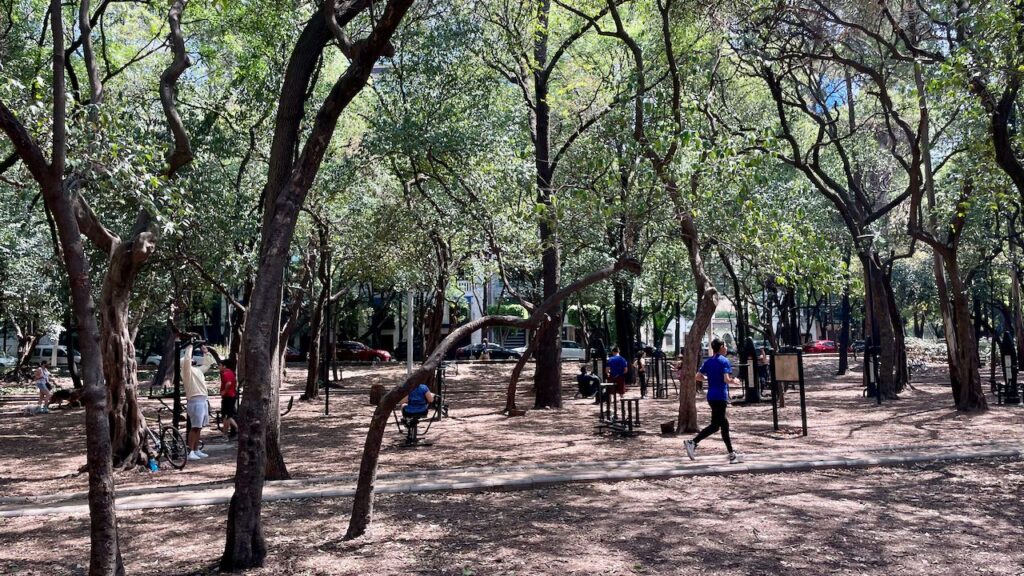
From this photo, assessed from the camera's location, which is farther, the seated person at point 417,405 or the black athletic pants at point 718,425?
the seated person at point 417,405

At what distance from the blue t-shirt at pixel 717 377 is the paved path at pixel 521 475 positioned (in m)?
0.83

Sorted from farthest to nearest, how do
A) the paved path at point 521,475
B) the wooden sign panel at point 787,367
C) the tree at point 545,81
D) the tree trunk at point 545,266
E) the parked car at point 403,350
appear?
1. the parked car at point 403,350
2. the tree trunk at point 545,266
3. the tree at point 545,81
4. the wooden sign panel at point 787,367
5. the paved path at point 521,475

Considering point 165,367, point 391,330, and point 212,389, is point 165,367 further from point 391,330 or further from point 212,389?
point 391,330

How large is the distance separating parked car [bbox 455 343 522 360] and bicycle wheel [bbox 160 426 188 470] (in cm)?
3247

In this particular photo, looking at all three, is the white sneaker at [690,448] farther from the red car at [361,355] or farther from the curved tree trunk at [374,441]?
the red car at [361,355]

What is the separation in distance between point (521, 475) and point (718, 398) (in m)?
2.95

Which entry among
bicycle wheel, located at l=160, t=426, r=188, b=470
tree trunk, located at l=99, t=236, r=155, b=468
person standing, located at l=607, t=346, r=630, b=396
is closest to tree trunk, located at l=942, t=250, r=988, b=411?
person standing, located at l=607, t=346, r=630, b=396

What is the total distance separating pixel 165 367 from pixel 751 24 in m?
25.7

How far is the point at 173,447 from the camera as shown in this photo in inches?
472

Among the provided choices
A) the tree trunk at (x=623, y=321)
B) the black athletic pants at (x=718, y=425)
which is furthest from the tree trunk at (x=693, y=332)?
the tree trunk at (x=623, y=321)

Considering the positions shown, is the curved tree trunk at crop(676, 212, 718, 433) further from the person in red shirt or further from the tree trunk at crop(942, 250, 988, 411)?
the person in red shirt

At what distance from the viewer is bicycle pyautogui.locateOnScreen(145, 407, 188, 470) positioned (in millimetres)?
11703

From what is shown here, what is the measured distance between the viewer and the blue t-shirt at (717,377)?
1102cm

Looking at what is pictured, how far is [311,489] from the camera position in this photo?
9.34 meters
